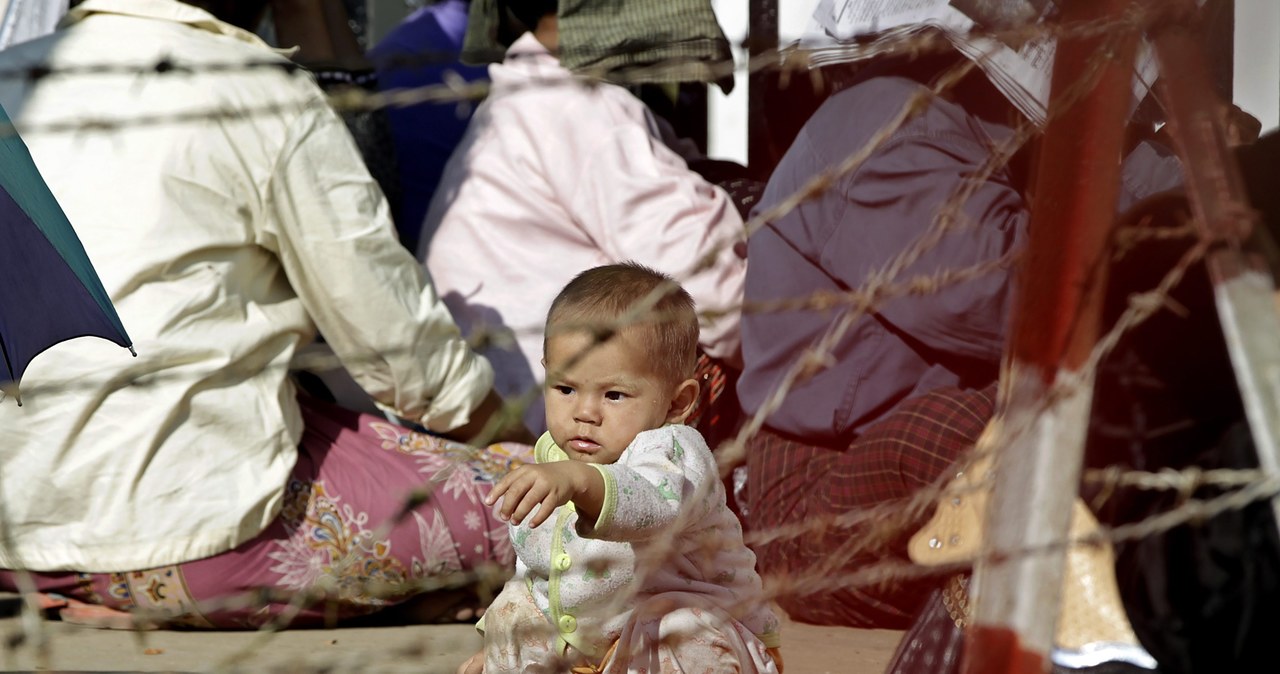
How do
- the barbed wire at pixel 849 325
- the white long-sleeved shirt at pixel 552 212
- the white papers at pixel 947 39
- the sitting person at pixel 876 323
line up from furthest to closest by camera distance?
the white long-sleeved shirt at pixel 552 212
the sitting person at pixel 876 323
the white papers at pixel 947 39
the barbed wire at pixel 849 325

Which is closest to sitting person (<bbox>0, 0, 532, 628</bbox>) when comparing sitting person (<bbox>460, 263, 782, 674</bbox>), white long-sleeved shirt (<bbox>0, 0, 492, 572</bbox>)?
white long-sleeved shirt (<bbox>0, 0, 492, 572</bbox>)

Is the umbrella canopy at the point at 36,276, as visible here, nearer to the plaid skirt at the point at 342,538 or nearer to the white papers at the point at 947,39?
the plaid skirt at the point at 342,538

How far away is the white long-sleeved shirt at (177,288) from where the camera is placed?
271 cm

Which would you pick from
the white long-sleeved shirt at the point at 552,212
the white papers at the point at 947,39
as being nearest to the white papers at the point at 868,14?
the white papers at the point at 947,39

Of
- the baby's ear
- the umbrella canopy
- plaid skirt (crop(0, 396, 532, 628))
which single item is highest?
the umbrella canopy

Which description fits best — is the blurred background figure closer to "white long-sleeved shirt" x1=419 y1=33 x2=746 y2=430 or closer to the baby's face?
"white long-sleeved shirt" x1=419 y1=33 x2=746 y2=430

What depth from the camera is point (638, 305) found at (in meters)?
1.80

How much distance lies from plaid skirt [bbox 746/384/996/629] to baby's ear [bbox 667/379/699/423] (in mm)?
581

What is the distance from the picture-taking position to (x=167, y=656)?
269 cm

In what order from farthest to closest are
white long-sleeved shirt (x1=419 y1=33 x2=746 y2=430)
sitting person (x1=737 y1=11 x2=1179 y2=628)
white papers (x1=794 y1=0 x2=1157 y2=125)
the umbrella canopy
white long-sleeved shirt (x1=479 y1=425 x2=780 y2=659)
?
white long-sleeved shirt (x1=419 y1=33 x2=746 y2=430)
sitting person (x1=737 y1=11 x2=1179 y2=628)
the umbrella canopy
white long-sleeved shirt (x1=479 y1=425 x2=780 y2=659)
white papers (x1=794 y1=0 x2=1157 y2=125)

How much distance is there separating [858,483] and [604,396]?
100 cm

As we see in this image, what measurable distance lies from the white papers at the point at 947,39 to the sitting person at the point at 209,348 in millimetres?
991

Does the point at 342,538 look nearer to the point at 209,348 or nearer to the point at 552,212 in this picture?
the point at 209,348

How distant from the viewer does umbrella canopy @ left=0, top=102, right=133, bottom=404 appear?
2.00 meters
